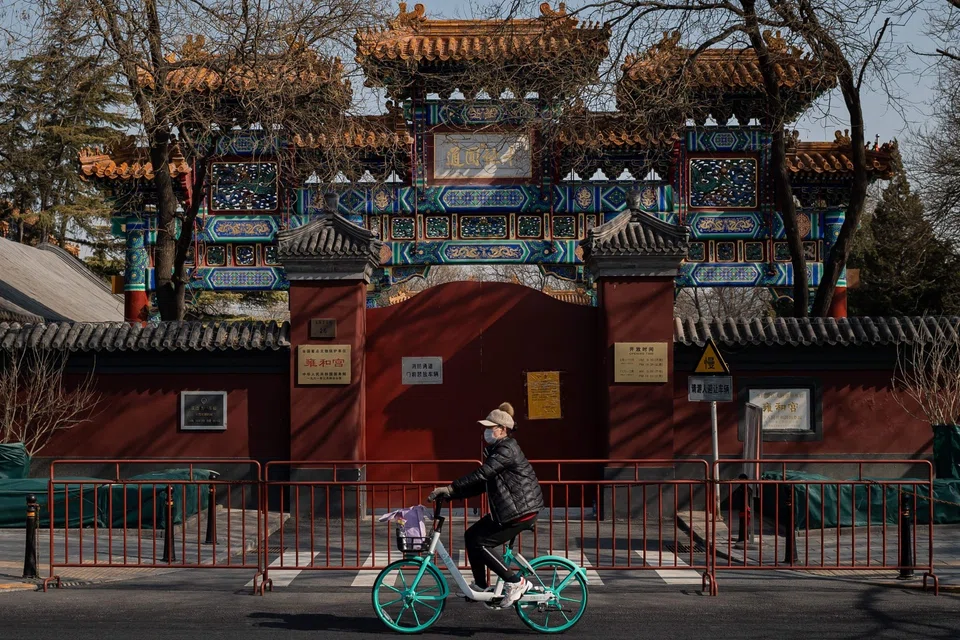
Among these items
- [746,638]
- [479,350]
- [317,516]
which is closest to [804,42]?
[479,350]

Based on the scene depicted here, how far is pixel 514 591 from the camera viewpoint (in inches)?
327

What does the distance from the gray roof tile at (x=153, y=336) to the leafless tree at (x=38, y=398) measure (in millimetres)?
206

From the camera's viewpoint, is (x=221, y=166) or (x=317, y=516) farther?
(x=221, y=166)

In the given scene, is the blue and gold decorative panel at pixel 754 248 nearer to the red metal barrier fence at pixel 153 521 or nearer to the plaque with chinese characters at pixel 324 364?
the plaque with chinese characters at pixel 324 364

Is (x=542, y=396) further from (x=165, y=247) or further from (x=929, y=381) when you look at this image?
(x=165, y=247)

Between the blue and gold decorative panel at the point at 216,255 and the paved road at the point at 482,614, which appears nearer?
the paved road at the point at 482,614

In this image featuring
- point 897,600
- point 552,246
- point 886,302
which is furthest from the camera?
point 886,302

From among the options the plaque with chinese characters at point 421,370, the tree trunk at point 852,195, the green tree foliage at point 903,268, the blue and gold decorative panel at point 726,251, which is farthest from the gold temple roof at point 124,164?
the green tree foliage at point 903,268

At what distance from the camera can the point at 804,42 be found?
1691 cm

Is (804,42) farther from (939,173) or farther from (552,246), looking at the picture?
(939,173)

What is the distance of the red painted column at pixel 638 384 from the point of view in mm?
15062

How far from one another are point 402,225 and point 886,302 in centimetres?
1618

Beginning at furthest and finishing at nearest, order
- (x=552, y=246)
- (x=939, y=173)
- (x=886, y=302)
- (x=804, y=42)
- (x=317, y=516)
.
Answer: (x=886, y=302), (x=939, y=173), (x=552, y=246), (x=804, y=42), (x=317, y=516)

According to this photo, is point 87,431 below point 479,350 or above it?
below
